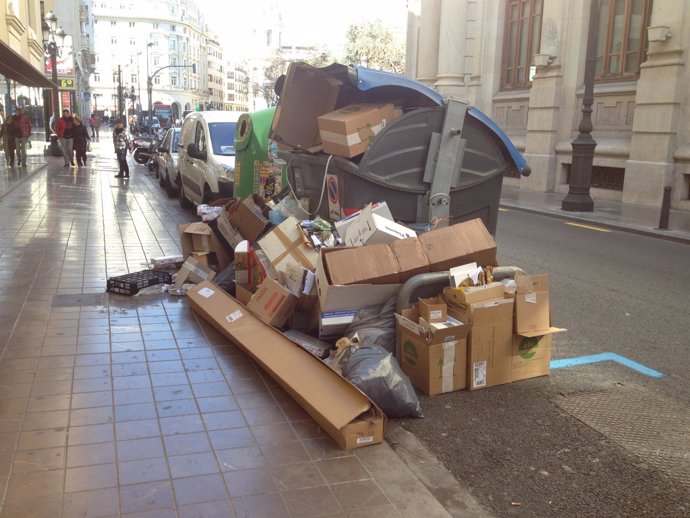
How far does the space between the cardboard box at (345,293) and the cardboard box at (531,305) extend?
88 cm

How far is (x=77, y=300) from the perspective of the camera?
651 cm

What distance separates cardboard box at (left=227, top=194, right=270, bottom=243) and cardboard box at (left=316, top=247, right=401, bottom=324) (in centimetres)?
180

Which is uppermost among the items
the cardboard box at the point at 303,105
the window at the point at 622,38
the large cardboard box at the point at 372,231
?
the window at the point at 622,38

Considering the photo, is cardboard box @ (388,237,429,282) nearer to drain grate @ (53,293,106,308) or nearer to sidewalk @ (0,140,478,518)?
sidewalk @ (0,140,478,518)

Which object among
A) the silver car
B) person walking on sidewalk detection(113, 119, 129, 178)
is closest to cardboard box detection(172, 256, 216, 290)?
the silver car

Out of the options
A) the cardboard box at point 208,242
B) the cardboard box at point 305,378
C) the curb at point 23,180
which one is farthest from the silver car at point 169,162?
the cardboard box at point 305,378

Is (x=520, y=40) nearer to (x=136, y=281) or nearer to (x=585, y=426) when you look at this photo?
(x=136, y=281)

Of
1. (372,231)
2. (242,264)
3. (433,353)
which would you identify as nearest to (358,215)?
(372,231)

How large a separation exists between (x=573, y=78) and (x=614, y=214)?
6.62 metres

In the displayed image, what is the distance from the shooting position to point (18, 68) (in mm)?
17484

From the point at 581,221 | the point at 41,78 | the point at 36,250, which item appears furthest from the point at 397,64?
the point at 36,250

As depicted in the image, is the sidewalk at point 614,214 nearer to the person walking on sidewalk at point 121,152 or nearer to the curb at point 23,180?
the person walking on sidewalk at point 121,152

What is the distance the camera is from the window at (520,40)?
2219 centimetres

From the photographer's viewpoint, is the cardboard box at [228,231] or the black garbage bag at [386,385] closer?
the black garbage bag at [386,385]
